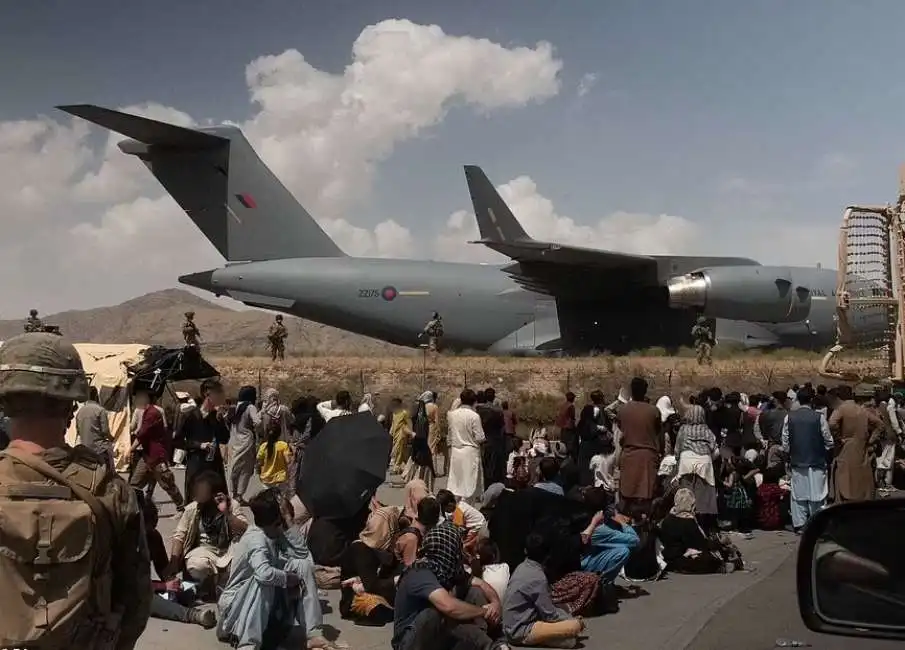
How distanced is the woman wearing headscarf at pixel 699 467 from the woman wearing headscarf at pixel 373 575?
131 inches

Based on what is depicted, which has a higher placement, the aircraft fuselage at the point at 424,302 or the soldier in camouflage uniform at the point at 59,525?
the aircraft fuselage at the point at 424,302

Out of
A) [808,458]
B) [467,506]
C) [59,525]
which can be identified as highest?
[59,525]

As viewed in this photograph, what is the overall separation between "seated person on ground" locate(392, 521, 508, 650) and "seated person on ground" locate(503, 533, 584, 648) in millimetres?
451

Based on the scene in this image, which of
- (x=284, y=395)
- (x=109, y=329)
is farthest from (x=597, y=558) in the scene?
(x=109, y=329)

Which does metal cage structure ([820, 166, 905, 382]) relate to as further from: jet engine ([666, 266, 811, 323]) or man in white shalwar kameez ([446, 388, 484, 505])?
jet engine ([666, 266, 811, 323])

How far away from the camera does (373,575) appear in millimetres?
6246

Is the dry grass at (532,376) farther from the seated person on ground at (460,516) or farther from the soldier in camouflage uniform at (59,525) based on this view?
the soldier in camouflage uniform at (59,525)

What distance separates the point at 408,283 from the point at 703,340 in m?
7.35

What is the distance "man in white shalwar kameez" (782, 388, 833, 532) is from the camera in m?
9.28

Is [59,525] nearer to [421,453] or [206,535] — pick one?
[206,535]

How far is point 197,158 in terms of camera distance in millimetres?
23031

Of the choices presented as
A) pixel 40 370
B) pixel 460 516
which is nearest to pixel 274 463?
pixel 460 516

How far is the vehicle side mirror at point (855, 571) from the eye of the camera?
2014 mm

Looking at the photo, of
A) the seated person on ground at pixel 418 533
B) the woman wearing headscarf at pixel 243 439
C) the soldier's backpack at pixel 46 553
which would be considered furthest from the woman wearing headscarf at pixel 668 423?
the soldier's backpack at pixel 46 553
